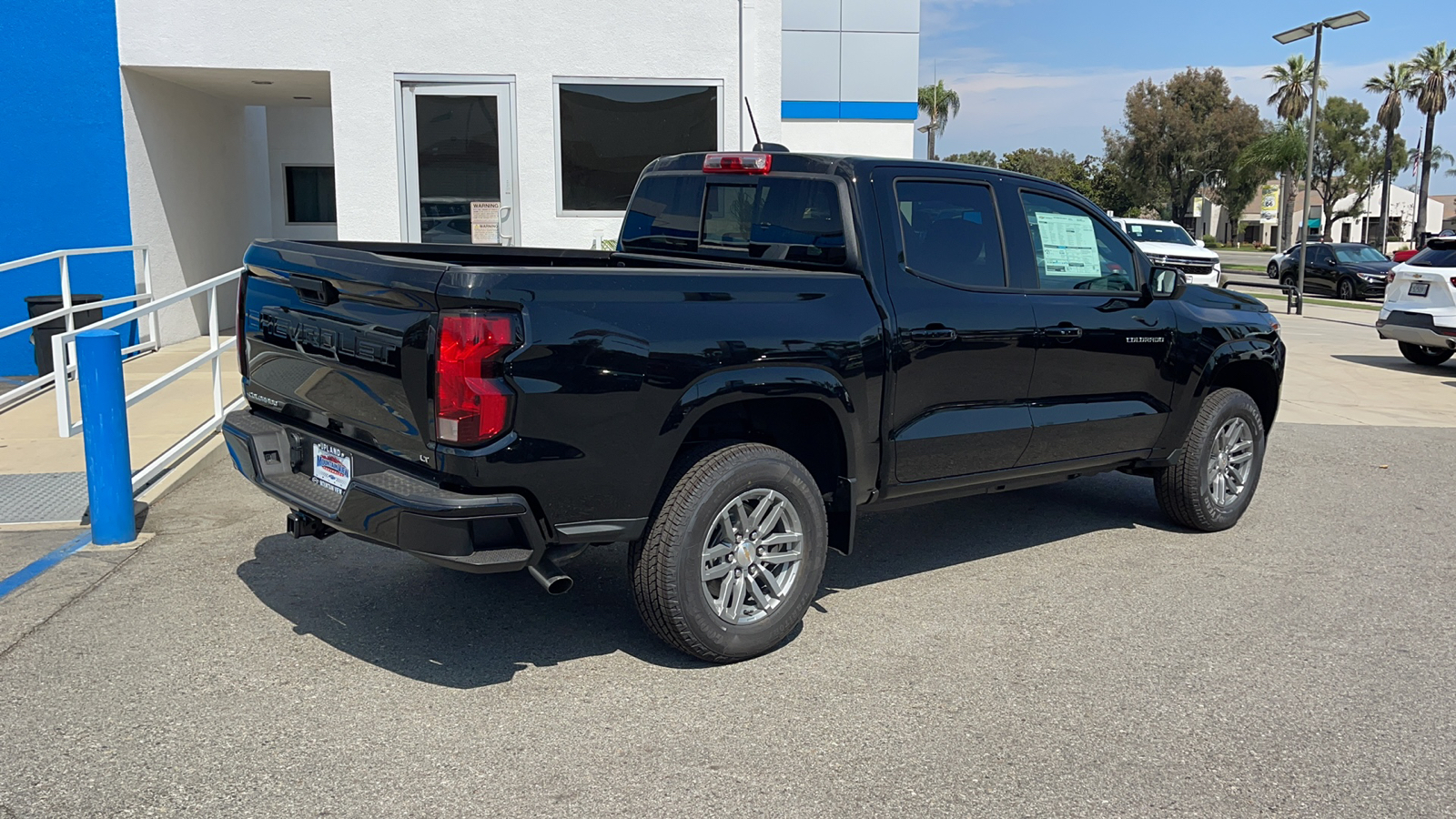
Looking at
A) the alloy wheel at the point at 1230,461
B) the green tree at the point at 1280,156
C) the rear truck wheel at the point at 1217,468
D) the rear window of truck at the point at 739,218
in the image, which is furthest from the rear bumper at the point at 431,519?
the green tree at the point at 1280,156

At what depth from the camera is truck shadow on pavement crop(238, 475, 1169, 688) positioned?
4.57 metres

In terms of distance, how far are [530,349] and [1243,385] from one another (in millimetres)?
4873

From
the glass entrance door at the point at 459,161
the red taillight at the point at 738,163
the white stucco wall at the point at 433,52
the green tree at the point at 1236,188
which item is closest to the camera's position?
the red taillight at the point at 738,163

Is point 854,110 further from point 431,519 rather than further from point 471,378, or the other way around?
point 431,519

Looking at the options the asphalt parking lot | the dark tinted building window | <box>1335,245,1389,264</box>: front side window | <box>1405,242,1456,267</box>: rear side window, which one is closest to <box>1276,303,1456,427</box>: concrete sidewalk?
<box>1405,242,1456,267</box>: rear side window

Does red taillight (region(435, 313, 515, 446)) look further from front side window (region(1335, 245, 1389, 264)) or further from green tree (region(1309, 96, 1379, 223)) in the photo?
green tree (region(1309, 96, 1379, 223))

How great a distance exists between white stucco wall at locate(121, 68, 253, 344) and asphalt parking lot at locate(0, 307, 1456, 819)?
758 cm

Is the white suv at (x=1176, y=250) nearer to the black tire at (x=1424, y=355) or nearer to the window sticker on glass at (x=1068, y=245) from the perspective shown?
the black tire at (x=1424, y=355)

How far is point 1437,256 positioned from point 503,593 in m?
13.6

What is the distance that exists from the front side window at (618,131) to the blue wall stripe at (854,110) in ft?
16.7

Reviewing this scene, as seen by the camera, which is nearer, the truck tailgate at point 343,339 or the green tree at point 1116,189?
the truck tailgate at point 343,339

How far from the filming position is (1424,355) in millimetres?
15195

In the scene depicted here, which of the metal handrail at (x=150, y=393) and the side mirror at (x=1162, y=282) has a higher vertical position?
the side mirror at (x=1162, y=282)

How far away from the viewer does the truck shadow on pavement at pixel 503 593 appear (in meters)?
4.57
